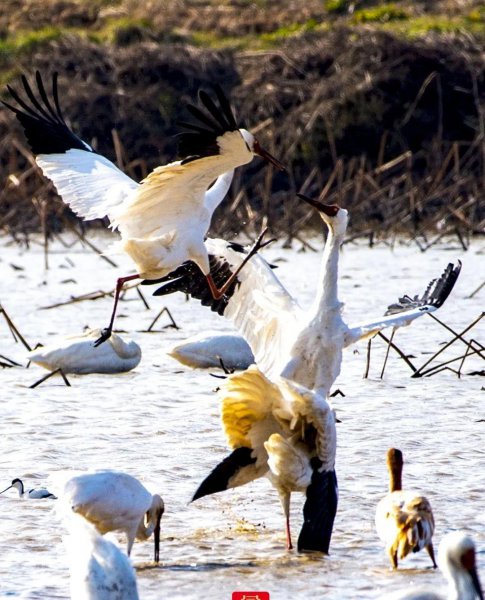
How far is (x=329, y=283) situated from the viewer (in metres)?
6.46

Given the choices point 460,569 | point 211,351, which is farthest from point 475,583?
point 211,351

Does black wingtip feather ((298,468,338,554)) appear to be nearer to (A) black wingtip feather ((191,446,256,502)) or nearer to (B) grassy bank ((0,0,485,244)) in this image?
(A) black wingtip feather ((191,446,256,502))

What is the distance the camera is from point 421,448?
21.7 feet

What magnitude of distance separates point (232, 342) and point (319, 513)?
142 inches

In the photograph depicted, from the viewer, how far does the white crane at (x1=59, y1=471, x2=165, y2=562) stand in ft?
15.4

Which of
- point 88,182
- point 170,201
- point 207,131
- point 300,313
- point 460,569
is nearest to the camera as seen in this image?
point 460,569

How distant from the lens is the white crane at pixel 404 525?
468 centimetres

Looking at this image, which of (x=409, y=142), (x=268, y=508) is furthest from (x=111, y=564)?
(x=409, y=142)

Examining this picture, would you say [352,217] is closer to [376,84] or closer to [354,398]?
[376,84]

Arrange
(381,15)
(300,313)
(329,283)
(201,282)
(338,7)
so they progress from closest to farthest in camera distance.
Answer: (329,283) < (300,313) < (201,282) < (381,15) < (338,7)

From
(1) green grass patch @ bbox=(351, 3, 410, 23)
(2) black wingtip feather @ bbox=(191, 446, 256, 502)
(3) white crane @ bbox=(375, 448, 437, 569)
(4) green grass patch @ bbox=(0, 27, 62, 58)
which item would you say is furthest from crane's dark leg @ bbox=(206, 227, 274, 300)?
(1) green grass patch @ bbox=(351, 3, 410, 23)

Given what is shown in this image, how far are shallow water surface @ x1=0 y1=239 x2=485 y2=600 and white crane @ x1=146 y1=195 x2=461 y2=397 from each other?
436 millimetres

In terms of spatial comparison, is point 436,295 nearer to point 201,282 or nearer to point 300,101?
point 201,282

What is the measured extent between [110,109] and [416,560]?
17.2 metres
